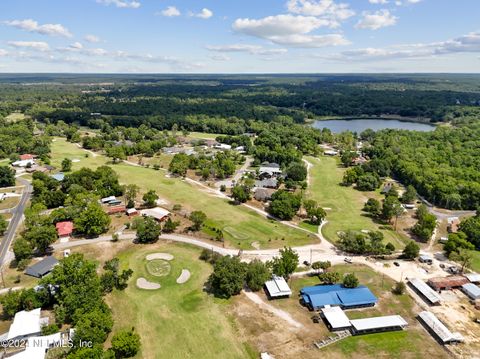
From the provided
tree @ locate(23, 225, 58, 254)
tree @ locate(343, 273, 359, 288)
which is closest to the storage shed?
tree @ locate(343, 273, 359, 288)

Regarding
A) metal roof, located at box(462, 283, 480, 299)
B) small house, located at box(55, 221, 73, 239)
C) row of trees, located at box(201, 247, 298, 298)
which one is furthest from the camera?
small house, located at box(55, 221, 73, 239)

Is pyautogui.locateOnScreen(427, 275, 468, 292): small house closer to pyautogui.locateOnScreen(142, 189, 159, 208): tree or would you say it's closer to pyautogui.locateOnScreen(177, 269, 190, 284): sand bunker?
pyautogui.locateOnScreen(177, 269, 190, 284): sand bunker

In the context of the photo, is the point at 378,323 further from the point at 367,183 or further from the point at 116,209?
the point at 367,183

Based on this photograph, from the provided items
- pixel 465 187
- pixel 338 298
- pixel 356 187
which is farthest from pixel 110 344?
pixel 465 187

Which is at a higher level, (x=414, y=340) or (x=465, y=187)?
(x=465, y=187)

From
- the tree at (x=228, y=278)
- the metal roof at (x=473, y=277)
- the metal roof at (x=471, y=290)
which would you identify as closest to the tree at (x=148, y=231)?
the tree at (x=228, y=278)

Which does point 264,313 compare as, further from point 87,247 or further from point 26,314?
point 87,247

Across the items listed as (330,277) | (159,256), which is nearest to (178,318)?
(159,256)
